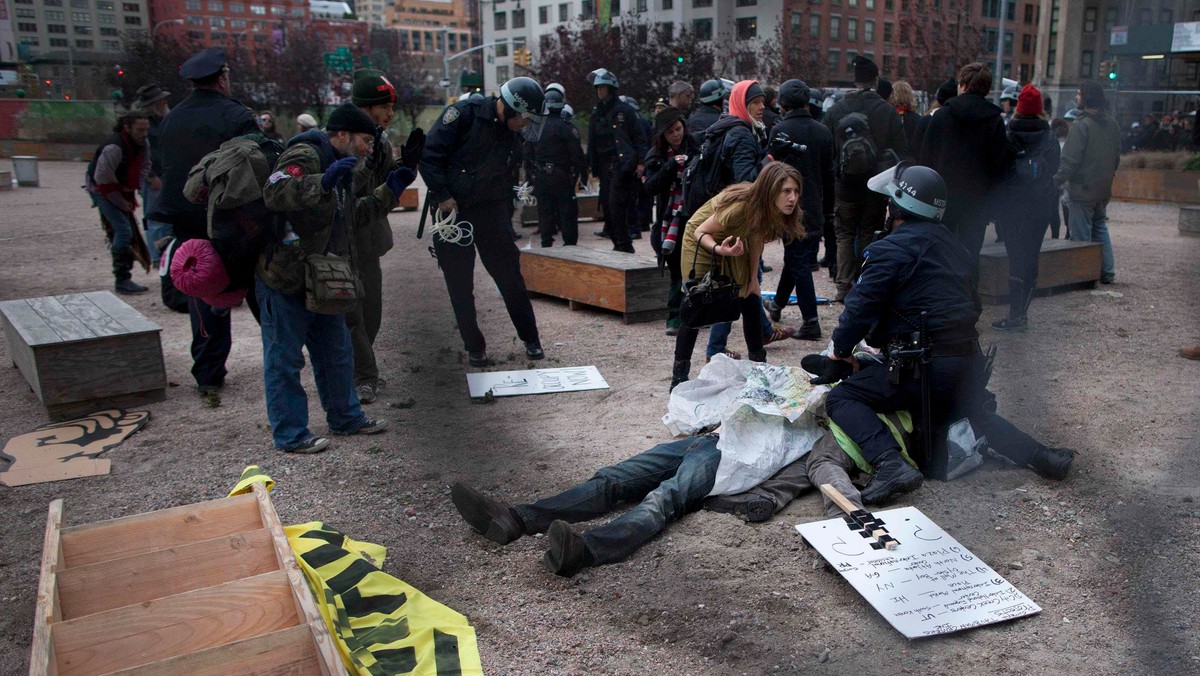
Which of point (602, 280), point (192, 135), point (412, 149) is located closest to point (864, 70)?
point (602, 280)

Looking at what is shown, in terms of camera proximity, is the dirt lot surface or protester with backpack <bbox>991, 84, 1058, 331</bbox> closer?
the dirt lot surface

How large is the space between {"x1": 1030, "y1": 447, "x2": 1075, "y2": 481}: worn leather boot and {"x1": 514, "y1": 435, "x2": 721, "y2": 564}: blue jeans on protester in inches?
40.6

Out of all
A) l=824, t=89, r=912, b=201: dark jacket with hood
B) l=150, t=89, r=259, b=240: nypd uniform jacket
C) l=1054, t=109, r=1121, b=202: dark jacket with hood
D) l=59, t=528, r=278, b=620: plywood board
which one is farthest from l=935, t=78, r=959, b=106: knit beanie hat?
l=59, t=528, r=278, b=620: plywood board

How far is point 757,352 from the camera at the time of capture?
4258 millimetres

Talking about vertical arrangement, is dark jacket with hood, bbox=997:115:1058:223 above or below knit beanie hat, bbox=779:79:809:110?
below

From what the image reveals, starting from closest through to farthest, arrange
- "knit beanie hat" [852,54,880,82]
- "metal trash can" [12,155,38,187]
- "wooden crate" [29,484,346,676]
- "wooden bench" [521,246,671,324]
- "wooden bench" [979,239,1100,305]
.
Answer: "wooden crate" [29,484,346,676] → "knit beanie hat" [852,54,880,82] → "wooden bench" [521,246,671,324] → "wooden bench" [979,239,1100,305] → "metal trash can" [12,155,38,187]

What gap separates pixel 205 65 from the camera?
12.2ft

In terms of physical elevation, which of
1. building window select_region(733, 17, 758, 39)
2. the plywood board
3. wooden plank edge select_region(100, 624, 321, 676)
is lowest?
the plywood board

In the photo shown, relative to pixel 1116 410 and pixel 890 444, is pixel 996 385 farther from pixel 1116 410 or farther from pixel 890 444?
pixel 890 444

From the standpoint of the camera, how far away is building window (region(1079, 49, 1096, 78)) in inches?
39.2

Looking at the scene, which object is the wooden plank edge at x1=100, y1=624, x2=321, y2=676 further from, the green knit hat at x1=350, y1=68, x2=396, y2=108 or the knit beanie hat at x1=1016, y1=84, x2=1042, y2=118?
the knit beanie hat at x1=1016, y1=84, x2=1042, y2=118

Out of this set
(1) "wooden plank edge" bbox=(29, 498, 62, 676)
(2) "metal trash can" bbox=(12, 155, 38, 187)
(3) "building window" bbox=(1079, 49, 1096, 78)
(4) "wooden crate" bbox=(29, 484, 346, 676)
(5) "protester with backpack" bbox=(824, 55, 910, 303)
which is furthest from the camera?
(2) "metal trash can" bbox=(12, 155, 38, 187)

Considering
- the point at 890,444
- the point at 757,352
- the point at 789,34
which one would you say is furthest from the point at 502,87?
the point at 789,34

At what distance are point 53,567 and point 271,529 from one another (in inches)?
17.2
